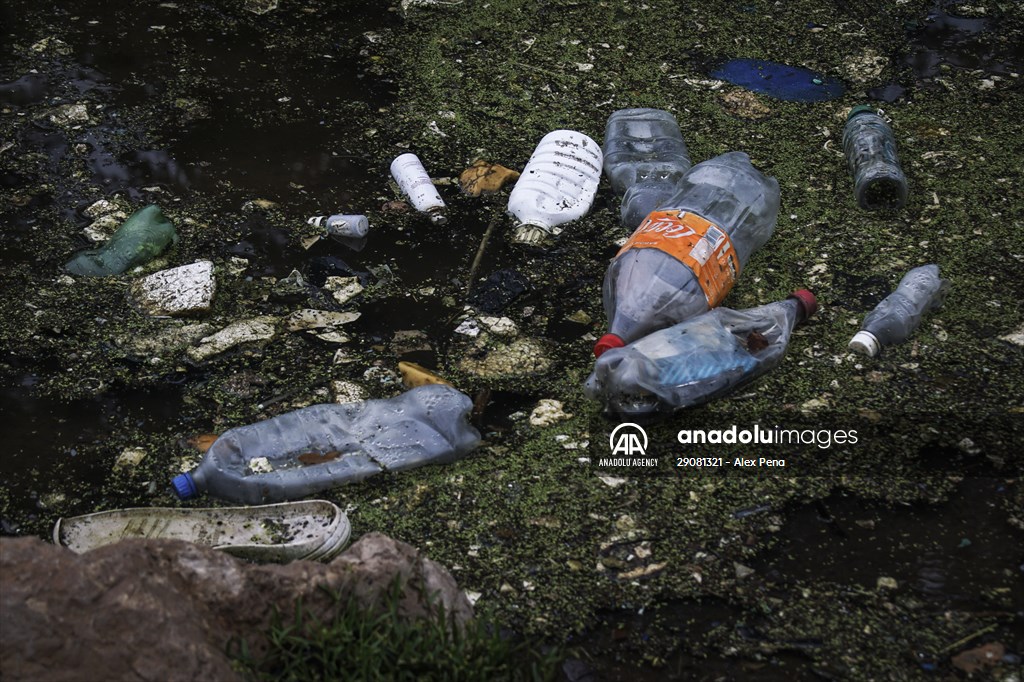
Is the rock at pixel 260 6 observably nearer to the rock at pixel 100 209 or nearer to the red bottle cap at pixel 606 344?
the rock at pixel 100 209

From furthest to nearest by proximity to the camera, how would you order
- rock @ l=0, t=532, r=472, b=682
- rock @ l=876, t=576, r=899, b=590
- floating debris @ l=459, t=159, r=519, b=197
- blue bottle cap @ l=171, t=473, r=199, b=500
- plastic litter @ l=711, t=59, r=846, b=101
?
1. plastic litter @ l=711, t=59, r=846, b=101
2. floating debris @ l=459, t=159, r=519, b=197
3. blue bottle cap @ l=171, t=473, r=199, b=500
4. rock @ l=876, t=576, r=899, b=590
5. rock @ l=0, t=532, r=472, b=682

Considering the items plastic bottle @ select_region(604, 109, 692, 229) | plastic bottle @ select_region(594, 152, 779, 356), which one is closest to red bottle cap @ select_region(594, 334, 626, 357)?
plastic bottle @ select_region(594, 152, 779, 356)

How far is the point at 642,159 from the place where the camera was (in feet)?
12.3

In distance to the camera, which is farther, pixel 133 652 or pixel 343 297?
pixel 343 297

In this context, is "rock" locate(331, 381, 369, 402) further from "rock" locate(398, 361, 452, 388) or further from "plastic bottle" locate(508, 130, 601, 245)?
"plastic bottle" locate(508, 130, 601, 245)

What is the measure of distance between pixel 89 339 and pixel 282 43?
220 centimetres

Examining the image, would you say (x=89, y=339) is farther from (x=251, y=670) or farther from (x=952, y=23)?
(x=952, y=23)

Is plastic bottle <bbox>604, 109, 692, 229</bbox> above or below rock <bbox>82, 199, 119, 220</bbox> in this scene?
above

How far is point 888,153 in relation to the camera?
3.62m

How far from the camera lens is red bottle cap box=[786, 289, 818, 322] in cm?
296

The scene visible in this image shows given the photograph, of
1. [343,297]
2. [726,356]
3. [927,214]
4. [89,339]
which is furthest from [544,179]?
[89,339]

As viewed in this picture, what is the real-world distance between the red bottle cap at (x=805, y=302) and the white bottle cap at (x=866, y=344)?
17cm

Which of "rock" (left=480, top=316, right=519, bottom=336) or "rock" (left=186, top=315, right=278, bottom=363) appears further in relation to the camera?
"rock" (left=480, top=316, right=519, bottom=336)

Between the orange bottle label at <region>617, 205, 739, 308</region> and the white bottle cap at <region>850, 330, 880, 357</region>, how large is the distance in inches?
16.4
